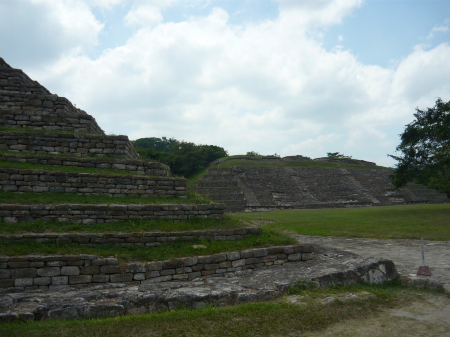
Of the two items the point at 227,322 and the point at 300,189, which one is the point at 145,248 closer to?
the point at 227,322

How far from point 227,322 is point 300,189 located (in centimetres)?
3826

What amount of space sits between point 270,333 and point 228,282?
1.93 meters

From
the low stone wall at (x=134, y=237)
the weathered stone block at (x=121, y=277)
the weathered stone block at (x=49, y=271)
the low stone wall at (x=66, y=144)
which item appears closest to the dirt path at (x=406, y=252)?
the low stone wall at (x=134, y=237)

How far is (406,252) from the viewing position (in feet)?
29.5

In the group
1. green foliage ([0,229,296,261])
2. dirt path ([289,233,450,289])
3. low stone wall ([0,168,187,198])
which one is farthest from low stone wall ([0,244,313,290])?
dirt path ([289,233,450,289])

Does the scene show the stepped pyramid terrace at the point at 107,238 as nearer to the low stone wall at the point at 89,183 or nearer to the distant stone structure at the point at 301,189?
the low stone wall at the point at 89,183

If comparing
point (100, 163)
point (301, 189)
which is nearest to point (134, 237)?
point (100, 163)

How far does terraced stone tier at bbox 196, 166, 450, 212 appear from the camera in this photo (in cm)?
3591

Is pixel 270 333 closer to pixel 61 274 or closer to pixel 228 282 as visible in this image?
pixel 228 282

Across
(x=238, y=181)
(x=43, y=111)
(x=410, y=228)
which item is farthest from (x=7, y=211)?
(x=238, y=181)

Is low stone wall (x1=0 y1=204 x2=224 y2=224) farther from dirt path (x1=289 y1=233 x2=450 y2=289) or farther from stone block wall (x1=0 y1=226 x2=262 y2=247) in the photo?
dirt path (x1=289 y1=233 x2=450 y2=289)

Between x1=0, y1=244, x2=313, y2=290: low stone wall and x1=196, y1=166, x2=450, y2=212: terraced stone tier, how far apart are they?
86.5ft

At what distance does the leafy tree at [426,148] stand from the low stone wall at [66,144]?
69.2ft

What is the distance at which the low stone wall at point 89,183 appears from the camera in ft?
26.1
